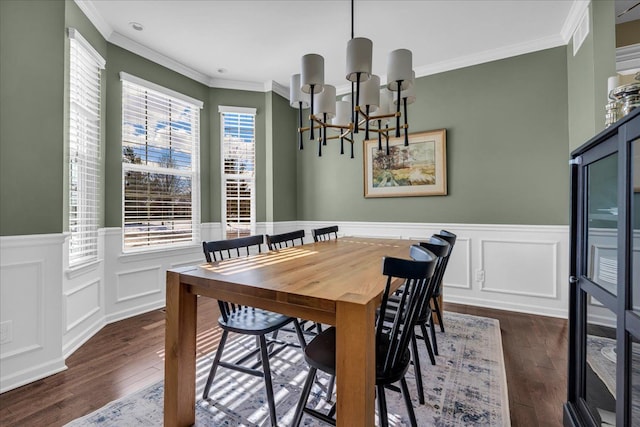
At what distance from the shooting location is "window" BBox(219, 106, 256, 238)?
4.24 m

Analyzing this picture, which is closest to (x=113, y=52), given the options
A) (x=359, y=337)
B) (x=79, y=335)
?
(x=79, y=335)

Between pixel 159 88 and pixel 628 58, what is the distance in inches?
185

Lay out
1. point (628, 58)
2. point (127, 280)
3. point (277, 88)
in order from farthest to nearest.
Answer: point (277, 88) → point (127, 280) → point (628, 58)

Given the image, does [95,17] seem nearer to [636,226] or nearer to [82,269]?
[82,269]

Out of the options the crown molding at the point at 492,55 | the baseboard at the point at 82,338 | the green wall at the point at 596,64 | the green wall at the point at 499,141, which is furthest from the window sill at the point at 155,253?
the green wall at the point at 596,64

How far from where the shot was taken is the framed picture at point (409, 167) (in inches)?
148

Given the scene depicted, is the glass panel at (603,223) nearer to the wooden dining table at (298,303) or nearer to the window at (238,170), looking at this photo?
the wooden dining table at (298,303)

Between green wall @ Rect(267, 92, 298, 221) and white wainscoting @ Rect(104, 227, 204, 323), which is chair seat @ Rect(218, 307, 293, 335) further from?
green wall @ Rect(267, 92, 298, 221)

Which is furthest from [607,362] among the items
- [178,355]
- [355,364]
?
[178,355]

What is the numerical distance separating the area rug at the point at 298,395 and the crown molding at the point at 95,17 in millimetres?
3118

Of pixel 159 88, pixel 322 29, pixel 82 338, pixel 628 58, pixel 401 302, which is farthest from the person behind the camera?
pixel 159 88

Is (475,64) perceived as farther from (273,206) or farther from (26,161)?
(26,161)

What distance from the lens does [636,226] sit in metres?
0.94

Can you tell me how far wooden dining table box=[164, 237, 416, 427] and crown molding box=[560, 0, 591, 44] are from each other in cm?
283
